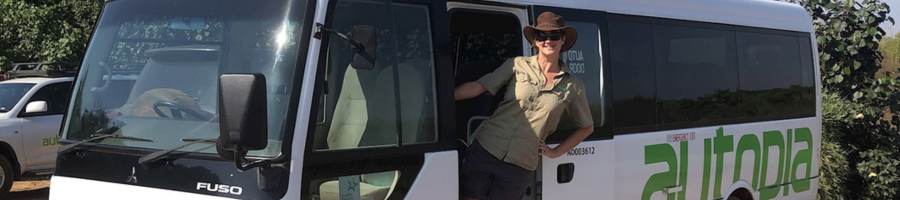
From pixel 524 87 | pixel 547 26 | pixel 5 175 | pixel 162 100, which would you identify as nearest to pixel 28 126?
pixel 5 175

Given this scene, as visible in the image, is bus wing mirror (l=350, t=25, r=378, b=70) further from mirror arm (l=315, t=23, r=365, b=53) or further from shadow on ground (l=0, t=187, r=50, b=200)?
shadow on ground (l=0, t=187, r=50, b=200)

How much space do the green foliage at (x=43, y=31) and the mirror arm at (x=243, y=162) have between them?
12.6 metres

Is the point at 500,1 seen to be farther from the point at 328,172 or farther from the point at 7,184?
the point at 7,184

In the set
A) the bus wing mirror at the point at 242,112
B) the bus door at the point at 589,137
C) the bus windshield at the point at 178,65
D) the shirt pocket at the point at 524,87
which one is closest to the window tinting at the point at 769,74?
the bus door at the point at 589,137

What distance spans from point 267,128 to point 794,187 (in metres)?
5.66

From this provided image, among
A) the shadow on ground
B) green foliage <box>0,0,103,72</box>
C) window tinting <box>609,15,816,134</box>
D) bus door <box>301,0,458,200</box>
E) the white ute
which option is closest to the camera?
bus door <box>301,0,458,200</box>

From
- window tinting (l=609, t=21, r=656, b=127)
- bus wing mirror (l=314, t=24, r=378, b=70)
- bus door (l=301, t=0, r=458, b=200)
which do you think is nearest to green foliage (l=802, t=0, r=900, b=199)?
window tinting (l=609, t=21, r=656, b=127)

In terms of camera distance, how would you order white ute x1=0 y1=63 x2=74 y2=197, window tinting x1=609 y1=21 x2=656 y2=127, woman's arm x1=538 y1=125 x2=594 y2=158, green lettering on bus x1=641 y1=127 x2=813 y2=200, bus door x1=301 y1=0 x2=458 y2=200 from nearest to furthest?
bus door x1=301 y1=0 x2=458 y2=200
woman's arm x1=538 y1=125 x2=594 y2=158
window tinting x1=609 y1=21 x2=656 y2=127
green lettering on bus x1=641 y1=127 x2=813 y2=200
white ute x1=0 y1=63 x2=74 y2=197

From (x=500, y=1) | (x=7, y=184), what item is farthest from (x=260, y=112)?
(x=7, y=184)

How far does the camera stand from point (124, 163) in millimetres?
4309

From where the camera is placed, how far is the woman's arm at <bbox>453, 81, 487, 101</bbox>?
4996 millimetres

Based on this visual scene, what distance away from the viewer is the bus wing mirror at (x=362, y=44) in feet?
13.3

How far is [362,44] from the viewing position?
406 cm

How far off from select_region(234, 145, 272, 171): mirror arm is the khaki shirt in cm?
152
